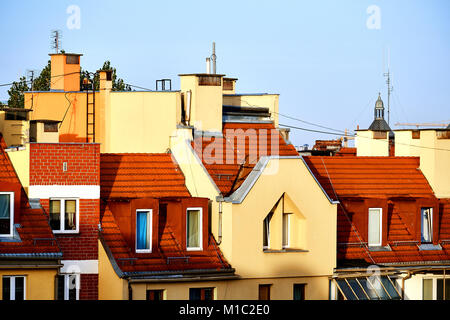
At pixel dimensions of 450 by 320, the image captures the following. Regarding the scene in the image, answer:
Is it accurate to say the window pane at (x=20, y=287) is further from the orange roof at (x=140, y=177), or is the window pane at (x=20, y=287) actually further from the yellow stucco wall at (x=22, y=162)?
the orange roof at (x=140, y=177)

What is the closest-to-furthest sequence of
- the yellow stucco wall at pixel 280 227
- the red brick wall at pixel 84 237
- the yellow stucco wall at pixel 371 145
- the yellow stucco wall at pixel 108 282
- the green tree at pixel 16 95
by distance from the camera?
the yellow stucco wall at pixel 108 282
the red brick wall at pixel 84 237
the yellow stucco wall at pixel 280 227
the yellow stucco wall at pixel 371 145
the green tree at pixel 16 95

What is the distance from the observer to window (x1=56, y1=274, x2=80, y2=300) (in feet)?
129

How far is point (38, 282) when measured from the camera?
3781 centimetres

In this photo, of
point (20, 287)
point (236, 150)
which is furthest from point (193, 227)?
point (20, 287)

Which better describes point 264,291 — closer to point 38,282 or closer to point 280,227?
point 280,227

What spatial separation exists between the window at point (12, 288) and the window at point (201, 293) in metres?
5.88

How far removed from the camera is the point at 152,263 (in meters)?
39.9

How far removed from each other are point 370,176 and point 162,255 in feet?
38.8

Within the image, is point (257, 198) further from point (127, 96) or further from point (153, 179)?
point (127, 96)

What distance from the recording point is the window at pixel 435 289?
45500mm

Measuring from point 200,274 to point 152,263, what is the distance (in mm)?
1657

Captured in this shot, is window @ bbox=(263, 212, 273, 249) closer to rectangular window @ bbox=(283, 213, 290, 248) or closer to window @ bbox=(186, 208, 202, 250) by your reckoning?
rectangular window @ bbox=(283, 213, 290, 248)

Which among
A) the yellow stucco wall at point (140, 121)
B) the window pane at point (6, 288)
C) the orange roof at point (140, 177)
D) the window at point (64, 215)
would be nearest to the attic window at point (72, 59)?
the yellow stucco wall at point (140, 121)
